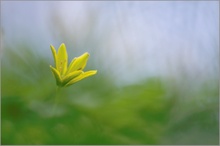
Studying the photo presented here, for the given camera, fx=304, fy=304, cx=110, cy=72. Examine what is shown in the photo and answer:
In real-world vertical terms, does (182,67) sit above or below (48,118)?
above

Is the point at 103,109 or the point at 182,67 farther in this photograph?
the point at 182,67

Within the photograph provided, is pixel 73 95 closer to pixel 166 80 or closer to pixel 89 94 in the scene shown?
pixel 89 94

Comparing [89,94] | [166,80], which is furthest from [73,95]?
[166,80]

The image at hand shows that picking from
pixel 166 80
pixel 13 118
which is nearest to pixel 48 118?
pixel 13 118

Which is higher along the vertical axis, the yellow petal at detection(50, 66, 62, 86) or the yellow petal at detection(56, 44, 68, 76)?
the yellow petal at detection(56, 44, 68, 76)

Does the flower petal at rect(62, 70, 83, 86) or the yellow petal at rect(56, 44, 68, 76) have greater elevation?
the yellow petal at rect(56, 44, 68, 76)

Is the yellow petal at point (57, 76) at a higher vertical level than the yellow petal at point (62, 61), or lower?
lower

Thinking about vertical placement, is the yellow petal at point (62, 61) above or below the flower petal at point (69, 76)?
above
